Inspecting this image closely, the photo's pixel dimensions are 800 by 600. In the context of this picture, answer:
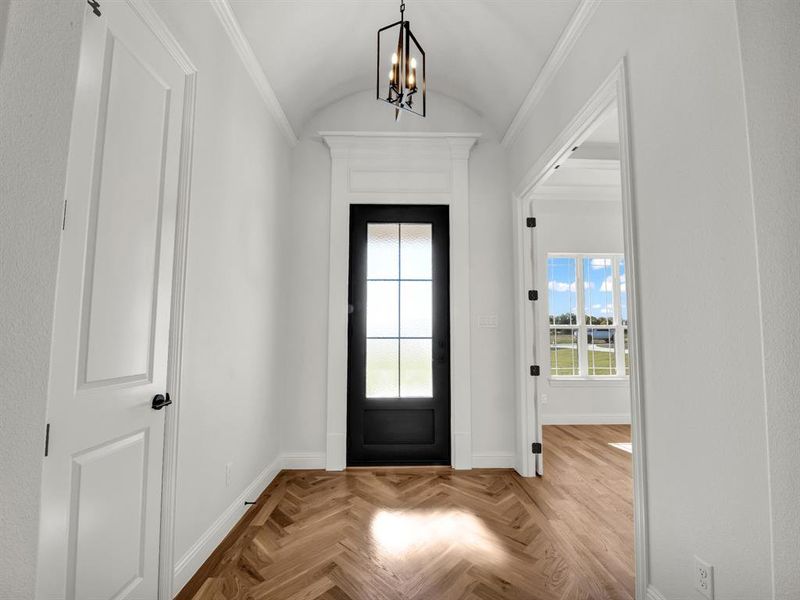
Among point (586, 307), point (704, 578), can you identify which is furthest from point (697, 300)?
point (586, 307)

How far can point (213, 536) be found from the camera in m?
2.08

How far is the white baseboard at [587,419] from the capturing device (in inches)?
199

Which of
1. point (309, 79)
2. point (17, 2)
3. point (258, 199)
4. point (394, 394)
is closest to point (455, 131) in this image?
point (309, 79)

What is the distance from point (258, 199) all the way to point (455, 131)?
198 centimetres

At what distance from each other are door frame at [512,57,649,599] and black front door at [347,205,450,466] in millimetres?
648

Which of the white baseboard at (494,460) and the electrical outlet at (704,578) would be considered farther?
the white baseboard at (494,460)

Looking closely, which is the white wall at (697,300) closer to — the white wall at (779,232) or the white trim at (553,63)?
the white wall at (779,232)

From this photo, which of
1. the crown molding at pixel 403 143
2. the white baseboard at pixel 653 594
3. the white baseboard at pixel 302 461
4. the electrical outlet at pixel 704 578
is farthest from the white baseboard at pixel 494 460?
the crown molding at pixel 403 143

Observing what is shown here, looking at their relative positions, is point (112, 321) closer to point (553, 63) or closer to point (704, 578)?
point (704, 578)

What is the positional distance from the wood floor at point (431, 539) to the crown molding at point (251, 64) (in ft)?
9.45

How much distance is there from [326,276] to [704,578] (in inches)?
120

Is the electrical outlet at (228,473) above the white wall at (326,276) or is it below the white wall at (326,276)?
below

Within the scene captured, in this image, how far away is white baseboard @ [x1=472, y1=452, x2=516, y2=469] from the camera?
3432mm

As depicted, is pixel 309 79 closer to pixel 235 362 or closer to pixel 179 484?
pixel 235 362
